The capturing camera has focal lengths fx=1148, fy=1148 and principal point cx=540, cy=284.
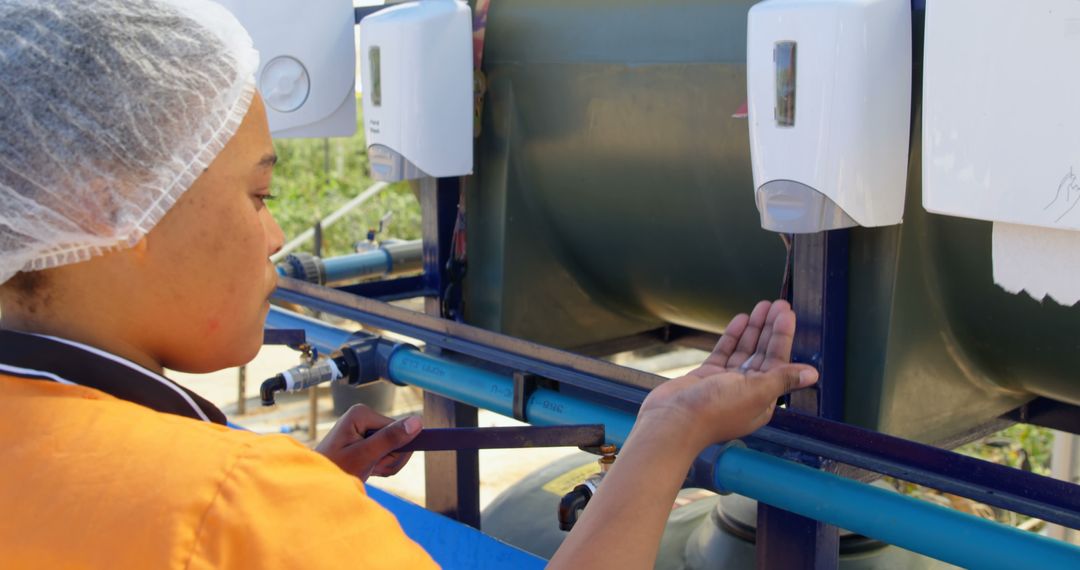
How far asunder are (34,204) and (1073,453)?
8.14ft

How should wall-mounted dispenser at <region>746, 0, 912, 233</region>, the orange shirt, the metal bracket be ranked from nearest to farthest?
the orange shirt → wall-mounted dispenser at <region>746, 0, 912, 233</region> → the metal bracket

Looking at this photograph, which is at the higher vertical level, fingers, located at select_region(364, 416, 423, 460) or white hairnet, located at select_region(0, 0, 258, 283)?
white hairnet, located at select_region(0, 0, 258, 283)

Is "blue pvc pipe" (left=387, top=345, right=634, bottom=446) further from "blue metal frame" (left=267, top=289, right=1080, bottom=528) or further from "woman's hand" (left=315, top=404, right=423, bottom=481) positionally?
"woman's hand" (left=315, top=404, right=423, bottom=481)

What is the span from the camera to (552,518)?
2.18 meters

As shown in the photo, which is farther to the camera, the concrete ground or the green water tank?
the concrete ground

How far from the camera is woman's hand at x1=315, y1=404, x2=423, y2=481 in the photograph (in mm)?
1232

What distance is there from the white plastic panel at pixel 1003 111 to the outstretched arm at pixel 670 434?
22cm

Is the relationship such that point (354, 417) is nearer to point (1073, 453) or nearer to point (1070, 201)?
point (1070, 201)

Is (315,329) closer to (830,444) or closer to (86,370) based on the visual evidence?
(830,444)

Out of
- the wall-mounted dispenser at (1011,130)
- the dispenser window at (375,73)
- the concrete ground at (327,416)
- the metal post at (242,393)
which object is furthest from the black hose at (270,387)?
the metal post at (242,393)

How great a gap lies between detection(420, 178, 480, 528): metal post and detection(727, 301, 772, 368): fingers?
0.90 meters

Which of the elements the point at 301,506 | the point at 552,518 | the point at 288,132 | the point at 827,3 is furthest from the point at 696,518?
the point at 301,506

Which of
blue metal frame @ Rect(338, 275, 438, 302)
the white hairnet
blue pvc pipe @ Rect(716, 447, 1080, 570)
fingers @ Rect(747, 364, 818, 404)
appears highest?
the white hairnet

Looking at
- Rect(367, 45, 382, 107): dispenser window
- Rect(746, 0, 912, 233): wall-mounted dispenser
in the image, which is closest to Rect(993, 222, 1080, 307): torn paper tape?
Rect(746, 0, 912, 233): wall-mounted dispenser
